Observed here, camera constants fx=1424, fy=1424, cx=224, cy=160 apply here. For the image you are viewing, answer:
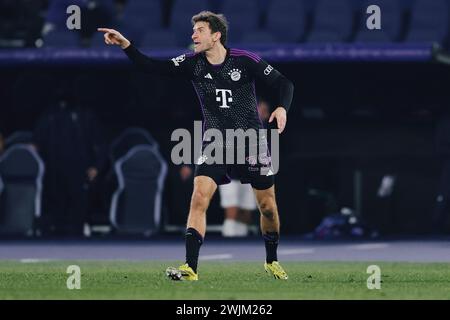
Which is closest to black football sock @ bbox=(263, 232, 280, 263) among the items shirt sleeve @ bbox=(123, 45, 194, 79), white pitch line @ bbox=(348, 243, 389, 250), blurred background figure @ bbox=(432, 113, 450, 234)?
shirt sleeve @ bbox=(123, 45, 194, 79)

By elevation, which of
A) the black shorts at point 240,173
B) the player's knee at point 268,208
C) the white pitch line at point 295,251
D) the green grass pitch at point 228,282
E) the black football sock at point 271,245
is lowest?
the white pitch line at point 295,251

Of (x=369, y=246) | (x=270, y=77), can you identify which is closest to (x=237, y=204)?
(x=369, y=246)

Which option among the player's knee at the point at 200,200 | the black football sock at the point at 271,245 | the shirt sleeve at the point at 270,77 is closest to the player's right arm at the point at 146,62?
the shirt sleeve at the point at 270,77

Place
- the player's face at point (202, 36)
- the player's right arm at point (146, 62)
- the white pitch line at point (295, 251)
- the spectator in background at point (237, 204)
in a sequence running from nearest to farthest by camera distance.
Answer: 1. the player's right arm at point (146, 62)
2. the player's face at point (202, 36)
3. the white pitch line at point (295, 251)
4. the spectator in background at point (237, 204)

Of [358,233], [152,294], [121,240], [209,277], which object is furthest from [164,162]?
[152,294]

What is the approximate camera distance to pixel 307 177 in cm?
2200

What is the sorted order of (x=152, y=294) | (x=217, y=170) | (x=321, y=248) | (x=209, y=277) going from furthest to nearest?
1. (x=321, y=248)
2. (x=209, y=277)
3. (x=217, y=170)
4. (x=152, y=294)

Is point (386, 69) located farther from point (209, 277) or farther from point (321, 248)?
point (209, 277)

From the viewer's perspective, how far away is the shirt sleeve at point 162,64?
11.3m

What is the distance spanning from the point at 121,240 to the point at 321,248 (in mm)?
3558

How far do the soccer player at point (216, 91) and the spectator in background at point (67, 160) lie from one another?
31.8 ft

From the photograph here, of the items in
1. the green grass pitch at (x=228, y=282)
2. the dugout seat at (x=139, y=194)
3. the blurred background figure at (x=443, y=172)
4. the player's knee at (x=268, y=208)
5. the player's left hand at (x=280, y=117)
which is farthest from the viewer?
the dugout seat at (x=139, y=194)

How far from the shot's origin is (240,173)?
11.5 meters

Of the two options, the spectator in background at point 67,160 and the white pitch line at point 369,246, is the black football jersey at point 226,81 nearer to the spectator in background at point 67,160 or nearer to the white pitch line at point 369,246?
the white pitch line at point 369,246
